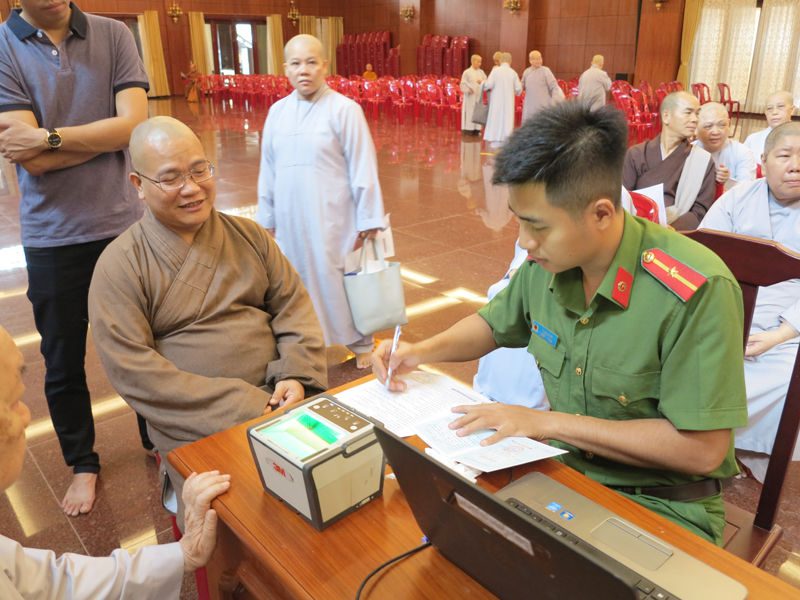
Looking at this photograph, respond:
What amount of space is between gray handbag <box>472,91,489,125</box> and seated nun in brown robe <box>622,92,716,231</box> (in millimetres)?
7522

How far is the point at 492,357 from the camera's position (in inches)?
95.0

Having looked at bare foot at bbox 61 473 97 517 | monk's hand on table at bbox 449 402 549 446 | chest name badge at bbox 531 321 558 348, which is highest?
chest name badge at bbox 531 321 558 348

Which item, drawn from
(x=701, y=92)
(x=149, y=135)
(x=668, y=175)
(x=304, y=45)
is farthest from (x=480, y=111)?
(x=149, y=135)

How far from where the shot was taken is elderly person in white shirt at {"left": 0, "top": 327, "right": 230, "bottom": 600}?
35.6 inches

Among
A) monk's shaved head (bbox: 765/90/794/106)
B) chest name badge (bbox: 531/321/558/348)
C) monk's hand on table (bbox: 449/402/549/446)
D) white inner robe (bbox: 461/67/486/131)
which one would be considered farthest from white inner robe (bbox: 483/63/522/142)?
monk's hand on table (bbox: 449/402/549/446)

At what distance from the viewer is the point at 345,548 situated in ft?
3.04

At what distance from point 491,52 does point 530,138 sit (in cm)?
1771

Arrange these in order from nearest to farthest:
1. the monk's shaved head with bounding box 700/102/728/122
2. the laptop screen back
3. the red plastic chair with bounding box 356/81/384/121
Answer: the laptop screen back < the monk's shaved head with bounding box 700/102/728/122 < the red plastic chair with bounding box 356/81/384/121

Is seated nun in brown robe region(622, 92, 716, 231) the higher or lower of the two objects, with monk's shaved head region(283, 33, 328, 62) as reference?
lower

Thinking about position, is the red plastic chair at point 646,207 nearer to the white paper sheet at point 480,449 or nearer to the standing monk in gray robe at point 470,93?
the white paper sheet at point 480,449

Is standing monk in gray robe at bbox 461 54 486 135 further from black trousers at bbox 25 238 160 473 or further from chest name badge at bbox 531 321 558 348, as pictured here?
Answer: chest name badge at bbox 531 321 558 348

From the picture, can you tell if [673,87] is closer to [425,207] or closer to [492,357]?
[425,207]

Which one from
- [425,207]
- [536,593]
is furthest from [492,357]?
[425,207]

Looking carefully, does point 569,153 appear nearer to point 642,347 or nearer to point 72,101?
point 642,347
